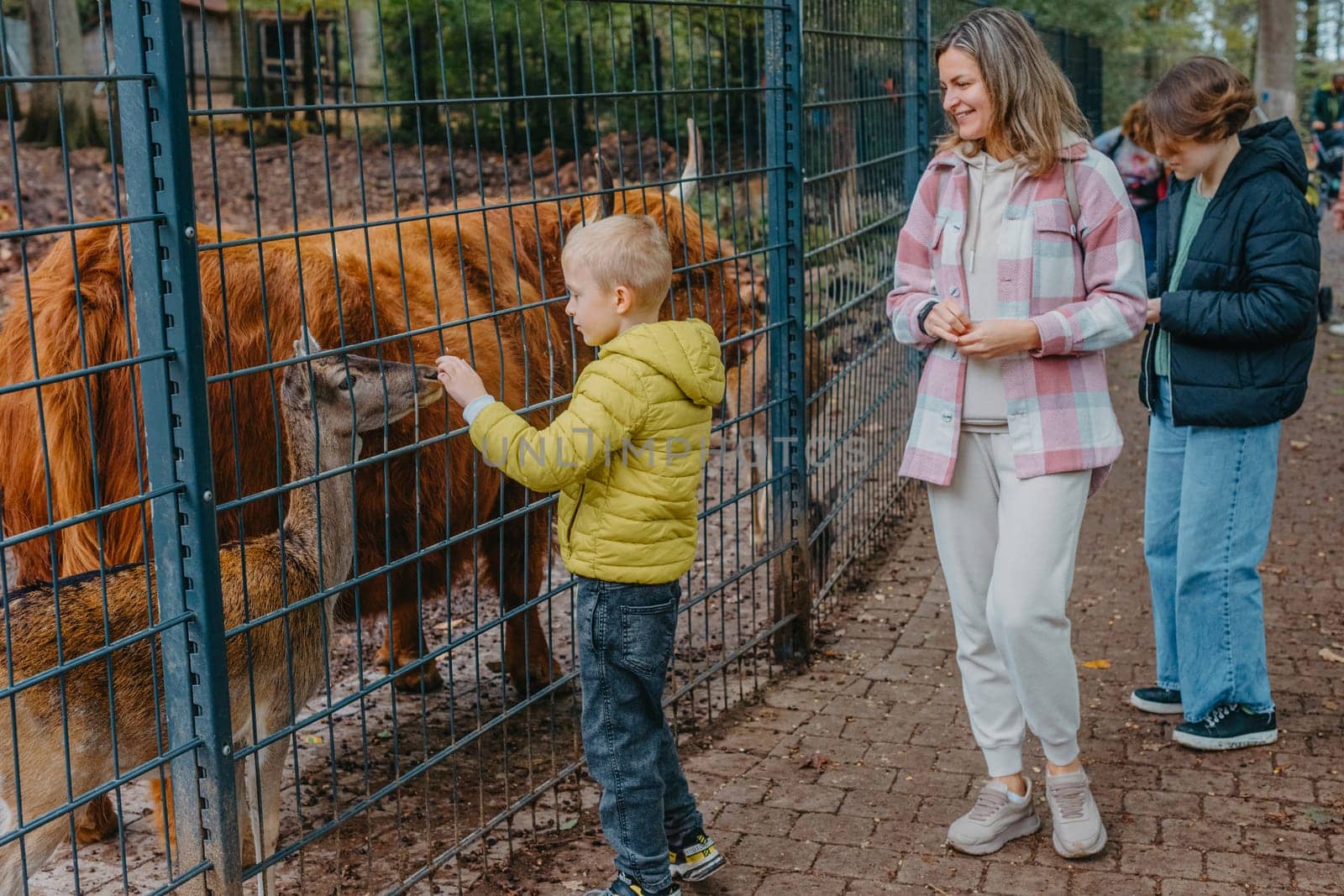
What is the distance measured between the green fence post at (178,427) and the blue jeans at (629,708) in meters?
0.84

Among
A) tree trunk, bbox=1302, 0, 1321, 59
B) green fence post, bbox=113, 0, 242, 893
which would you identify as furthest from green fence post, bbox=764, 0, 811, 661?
tree trunk, bbox=1302, 0, 1321, 59

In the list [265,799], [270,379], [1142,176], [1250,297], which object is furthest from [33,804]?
[1142,176]

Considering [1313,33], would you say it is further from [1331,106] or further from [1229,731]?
[1229,731]

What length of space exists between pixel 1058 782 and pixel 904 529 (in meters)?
3.65

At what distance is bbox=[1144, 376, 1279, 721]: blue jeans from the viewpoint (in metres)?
4.40

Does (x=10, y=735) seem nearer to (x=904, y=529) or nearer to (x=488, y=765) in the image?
(x=488, y=765)

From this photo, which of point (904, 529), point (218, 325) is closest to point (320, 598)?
point (218, 325)

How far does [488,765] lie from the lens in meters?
4.88

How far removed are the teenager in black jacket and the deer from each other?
2.33 meters

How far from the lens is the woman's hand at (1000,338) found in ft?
11.8

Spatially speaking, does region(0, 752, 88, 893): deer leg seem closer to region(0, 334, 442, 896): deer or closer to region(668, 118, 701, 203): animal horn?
region(0, 334, 442, 896): deer

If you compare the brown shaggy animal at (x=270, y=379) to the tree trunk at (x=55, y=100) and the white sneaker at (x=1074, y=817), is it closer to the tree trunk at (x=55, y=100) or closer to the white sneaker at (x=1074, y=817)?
the white sneaker at (x=1074, y=817)

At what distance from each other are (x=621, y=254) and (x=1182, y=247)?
2.25 meters

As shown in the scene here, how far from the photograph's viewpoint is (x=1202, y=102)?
4184 millimetres
